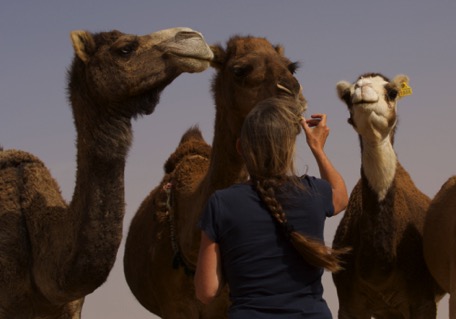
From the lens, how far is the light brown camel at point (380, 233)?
679 cm

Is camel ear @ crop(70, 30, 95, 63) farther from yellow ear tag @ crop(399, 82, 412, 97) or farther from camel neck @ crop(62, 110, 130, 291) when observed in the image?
yellow ear tag @ crop(399, 82, 412, 97)

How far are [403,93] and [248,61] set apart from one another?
182 centimetres

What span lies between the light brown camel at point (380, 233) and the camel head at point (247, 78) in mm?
846

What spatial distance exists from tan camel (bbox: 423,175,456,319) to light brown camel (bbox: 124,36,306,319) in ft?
6.45

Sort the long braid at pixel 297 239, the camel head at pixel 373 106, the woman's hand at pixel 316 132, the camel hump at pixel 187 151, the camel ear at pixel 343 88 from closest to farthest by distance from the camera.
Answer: the long braid at pixel 297 239 < the woman's hand at pixel 316 132 < the camel head at pixel 373 106 < the camel ear at pixel 343 88 < the camel hump at pixel 187 151

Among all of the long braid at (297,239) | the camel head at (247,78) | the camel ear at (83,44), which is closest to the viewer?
the long braid at (297,239)

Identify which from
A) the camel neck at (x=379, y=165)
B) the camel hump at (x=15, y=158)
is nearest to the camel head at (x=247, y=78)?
the camel neck at (x=379, y=165)

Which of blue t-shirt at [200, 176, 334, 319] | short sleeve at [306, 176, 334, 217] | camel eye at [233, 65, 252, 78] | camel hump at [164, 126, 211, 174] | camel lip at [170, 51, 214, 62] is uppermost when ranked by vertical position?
camel eye at [233, 65, 252, 78]

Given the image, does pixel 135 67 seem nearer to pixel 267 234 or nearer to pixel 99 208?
pixel 99 208

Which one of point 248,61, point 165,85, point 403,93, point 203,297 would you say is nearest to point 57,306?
point 165,85

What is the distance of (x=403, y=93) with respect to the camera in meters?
7.31

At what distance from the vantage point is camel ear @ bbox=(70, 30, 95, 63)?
18.6 feet

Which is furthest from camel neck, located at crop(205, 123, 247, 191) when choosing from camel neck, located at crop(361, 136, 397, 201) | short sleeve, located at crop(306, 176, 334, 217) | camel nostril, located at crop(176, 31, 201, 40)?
short sleeve, located at crop(306, 176, 334, 217)

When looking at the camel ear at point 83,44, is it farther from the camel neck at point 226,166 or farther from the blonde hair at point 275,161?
the blonde hair at point 275,161
